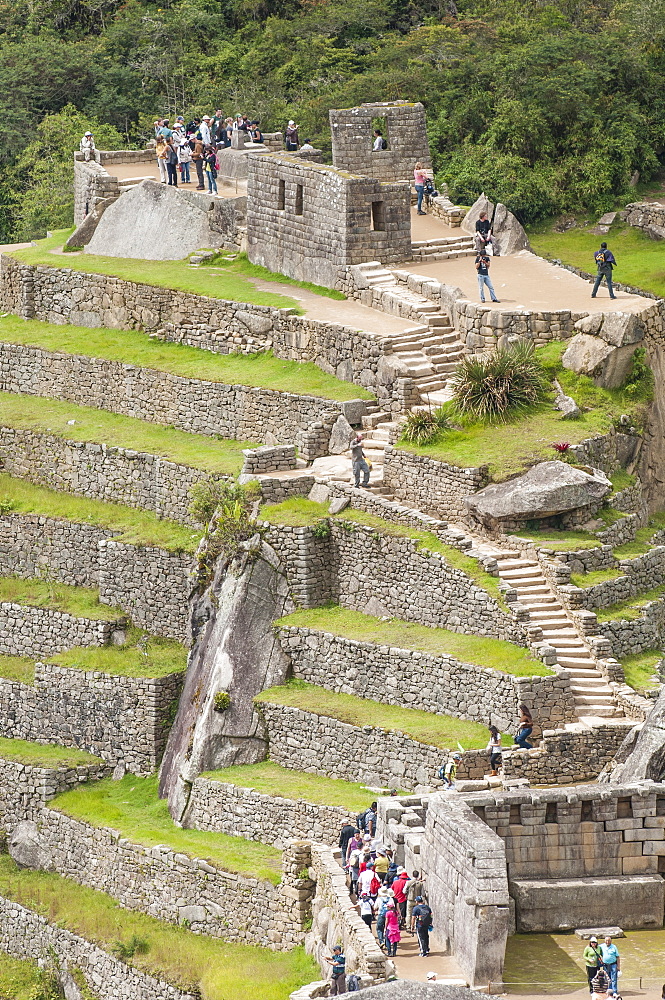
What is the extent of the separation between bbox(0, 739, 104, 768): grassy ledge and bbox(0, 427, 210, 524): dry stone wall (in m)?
5.29

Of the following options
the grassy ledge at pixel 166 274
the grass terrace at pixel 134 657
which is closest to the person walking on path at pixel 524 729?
the grass terrace at pixel 134 657

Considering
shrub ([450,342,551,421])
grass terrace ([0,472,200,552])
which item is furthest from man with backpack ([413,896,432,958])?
grass terrace ([0,472,200,552])

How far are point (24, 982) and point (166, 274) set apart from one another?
Answer: 18847 millimetres

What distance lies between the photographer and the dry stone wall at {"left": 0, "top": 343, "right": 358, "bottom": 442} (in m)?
51.6

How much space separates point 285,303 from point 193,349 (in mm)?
2713

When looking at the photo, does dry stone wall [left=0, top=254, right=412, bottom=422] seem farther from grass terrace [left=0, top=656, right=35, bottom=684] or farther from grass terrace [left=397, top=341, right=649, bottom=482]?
grass terrace [left=0, top=656, right=35, bottom=684]

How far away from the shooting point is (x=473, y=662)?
1714 inches

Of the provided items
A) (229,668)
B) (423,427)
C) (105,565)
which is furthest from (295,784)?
(105,565)

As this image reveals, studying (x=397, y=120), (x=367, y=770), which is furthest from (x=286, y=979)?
(x=397, y=120)

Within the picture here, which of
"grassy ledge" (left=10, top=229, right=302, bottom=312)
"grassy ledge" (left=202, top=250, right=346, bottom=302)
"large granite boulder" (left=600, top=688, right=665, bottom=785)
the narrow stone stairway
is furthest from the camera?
"grassy ledge" (left=202, top=250, right=346, bottom=302)

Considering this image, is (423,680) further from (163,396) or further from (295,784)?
(163,396)

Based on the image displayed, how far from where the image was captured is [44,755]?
1948 inches

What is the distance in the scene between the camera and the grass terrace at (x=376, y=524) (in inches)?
1774

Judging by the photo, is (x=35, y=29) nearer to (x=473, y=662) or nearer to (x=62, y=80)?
(x=62, y=80)
